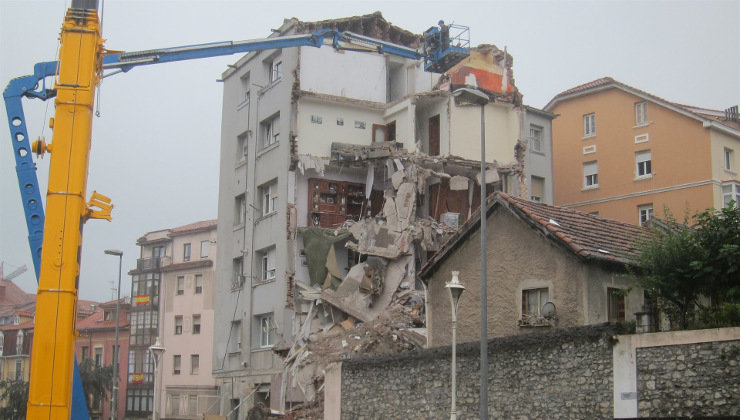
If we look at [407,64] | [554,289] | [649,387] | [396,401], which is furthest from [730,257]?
[407,64]

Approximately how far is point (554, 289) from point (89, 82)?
39.4 feet

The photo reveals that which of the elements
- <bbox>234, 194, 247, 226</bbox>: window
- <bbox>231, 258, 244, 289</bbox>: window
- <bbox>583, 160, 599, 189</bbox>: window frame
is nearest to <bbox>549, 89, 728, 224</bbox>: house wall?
<bbox>583, 160, 599, 189</bbox>: window frame

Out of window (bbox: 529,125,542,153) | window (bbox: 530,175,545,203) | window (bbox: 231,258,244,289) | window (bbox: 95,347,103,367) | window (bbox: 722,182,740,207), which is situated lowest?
window (bbox: 95,347,103,367)

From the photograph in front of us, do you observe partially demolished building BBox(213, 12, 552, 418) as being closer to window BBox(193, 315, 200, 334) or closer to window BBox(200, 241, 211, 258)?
window BBox(193, 315, 200, 334)

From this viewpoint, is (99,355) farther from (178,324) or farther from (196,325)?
(196,325)

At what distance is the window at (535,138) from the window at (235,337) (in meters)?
18.8

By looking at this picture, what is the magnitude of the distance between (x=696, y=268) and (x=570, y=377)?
3.42m

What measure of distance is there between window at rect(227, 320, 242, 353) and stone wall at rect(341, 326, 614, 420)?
59.4 feet

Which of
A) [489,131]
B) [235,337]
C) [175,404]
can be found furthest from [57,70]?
[175,404]

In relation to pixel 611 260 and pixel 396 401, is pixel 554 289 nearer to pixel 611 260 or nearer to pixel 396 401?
pixel 611 260

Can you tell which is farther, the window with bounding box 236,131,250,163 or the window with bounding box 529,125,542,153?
the window with bounding box 529,125,542,153

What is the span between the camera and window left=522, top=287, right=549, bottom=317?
21.5 metres

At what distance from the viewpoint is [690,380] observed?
53.1 feet

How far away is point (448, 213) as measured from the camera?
134 ft
